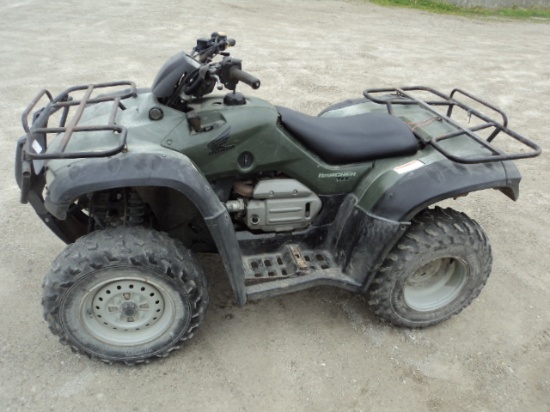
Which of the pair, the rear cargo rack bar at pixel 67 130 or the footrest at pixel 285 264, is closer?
the rear cargo rack bar at pixel 67 130

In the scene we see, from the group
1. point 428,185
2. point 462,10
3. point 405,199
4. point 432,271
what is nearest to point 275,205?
point 405,199

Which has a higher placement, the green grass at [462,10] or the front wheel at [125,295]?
the front wheel at [125,295]

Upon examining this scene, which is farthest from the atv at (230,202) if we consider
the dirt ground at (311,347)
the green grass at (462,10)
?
the green grass at (462,10)

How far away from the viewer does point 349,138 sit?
3.20m

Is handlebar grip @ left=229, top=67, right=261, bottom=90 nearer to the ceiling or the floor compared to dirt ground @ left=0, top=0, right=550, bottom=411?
nearer to the ceiling

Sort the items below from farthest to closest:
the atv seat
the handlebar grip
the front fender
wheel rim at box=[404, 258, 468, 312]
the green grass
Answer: the green grass
wheel rim at box=[404, 258, 468, 312]
the atv seat
the front fender
the handlebar grip

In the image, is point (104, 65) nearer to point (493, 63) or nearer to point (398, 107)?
point (398, 107)

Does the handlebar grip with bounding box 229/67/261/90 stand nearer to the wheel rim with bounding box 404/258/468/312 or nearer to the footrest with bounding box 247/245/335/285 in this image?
the footrest with bounding box 247/245/335/285

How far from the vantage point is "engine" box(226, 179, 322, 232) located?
3125 millimetres

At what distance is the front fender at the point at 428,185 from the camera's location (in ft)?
9.75

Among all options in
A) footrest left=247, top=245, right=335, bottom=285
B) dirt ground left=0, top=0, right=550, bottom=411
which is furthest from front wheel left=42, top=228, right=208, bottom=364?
footrest left=247, top=245, right=335, bottom=285

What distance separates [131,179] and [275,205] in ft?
3.15

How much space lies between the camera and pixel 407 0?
16016mm

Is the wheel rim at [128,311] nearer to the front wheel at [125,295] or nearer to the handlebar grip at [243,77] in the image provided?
the front wheel at [125,295]
